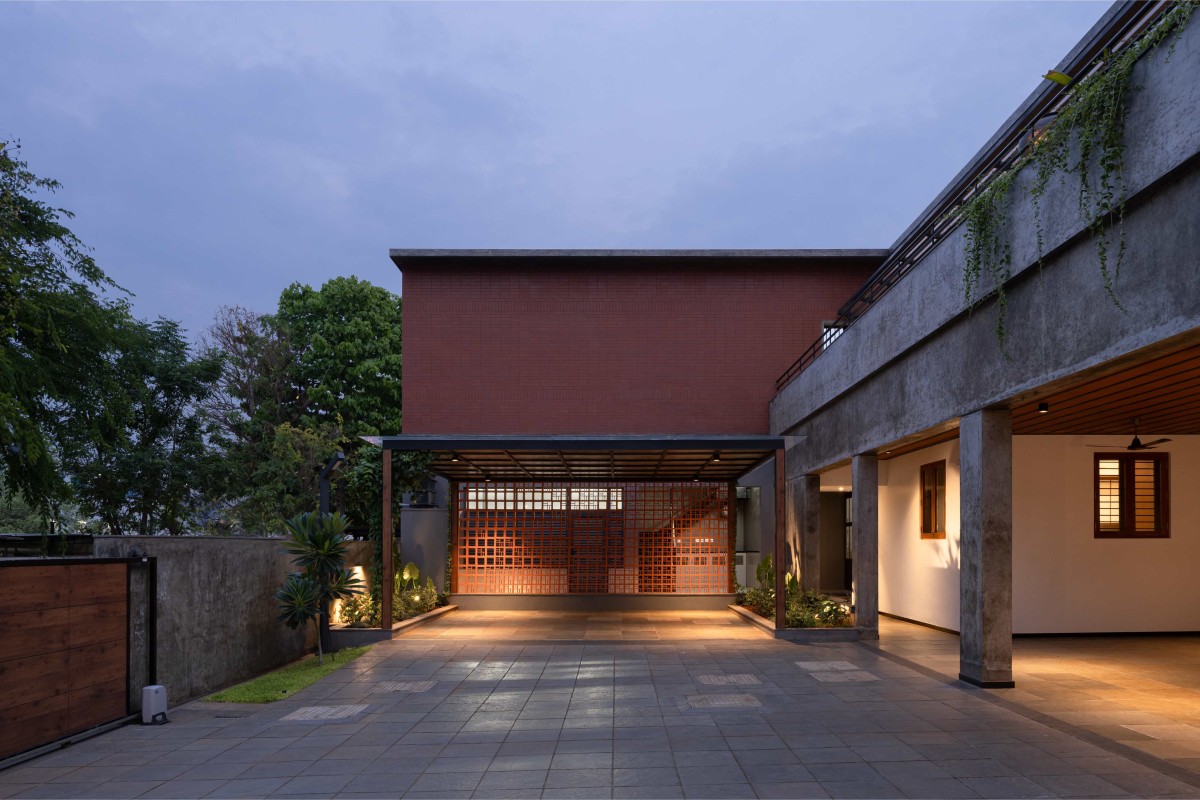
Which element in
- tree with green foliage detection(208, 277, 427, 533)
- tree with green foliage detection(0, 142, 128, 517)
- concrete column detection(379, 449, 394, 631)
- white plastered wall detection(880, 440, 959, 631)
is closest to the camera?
tree with green foliage detection(0, 142, 128, 517)

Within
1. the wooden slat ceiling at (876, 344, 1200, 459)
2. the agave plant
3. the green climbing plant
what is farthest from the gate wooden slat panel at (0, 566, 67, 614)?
the wooden slat ceiling at (876, 344, 1200, 459)

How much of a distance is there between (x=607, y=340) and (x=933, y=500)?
882 centimetres

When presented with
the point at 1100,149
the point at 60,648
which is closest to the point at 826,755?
the point at 1100,149

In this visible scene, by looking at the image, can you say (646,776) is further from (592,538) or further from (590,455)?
(592,538)

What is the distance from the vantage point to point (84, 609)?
27.2 feet

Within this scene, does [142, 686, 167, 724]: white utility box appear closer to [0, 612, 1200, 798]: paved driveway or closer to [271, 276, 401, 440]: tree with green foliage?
[0, 612, 1200, 798]: paved driveway

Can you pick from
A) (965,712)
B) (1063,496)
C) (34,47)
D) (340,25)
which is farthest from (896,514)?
(340,25)

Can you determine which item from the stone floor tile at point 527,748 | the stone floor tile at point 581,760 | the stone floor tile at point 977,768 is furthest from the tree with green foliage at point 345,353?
the stone floor tile at point 977,768

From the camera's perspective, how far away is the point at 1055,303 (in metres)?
7.80

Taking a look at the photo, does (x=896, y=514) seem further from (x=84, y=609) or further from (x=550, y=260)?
(x=84, y=609)

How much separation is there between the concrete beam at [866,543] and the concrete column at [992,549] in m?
4.50

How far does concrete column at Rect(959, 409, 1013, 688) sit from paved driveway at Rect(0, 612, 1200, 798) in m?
0.48

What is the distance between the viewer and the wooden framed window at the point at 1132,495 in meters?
14.0

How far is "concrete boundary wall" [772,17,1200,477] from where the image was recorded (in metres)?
5.93
